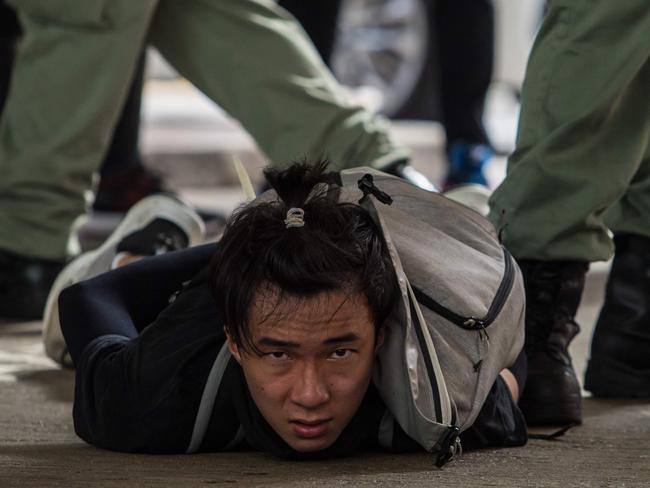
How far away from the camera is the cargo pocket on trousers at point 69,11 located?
8.93 ft

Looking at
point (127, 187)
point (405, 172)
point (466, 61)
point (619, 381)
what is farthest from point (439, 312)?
Answer: point (466, 61)

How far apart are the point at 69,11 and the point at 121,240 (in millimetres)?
507

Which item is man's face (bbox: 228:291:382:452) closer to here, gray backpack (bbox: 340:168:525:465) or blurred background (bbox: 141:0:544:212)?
gray backpack (bbox: 340:168:525:465)

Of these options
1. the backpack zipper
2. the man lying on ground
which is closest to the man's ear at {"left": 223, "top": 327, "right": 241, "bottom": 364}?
the man lying on ground

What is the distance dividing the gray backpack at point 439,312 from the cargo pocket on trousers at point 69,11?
992mm

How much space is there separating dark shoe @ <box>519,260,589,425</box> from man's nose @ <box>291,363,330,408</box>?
0.51 m

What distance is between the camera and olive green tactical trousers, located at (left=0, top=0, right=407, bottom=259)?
2.81m

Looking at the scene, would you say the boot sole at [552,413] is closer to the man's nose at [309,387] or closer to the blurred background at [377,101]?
the man's nose at [309,387]

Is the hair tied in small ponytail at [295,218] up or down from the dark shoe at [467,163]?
up

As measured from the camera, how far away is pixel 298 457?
1.78m

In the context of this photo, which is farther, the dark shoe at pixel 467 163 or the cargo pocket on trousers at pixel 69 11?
the dark shoe at pixel 467 163

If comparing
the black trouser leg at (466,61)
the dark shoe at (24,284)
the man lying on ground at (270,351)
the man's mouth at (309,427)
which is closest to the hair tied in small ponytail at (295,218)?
the man lying on ground at (270,351)

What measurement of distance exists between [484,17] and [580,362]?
67.6 inches

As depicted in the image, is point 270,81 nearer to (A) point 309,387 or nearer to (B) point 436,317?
(B) point 436,317
